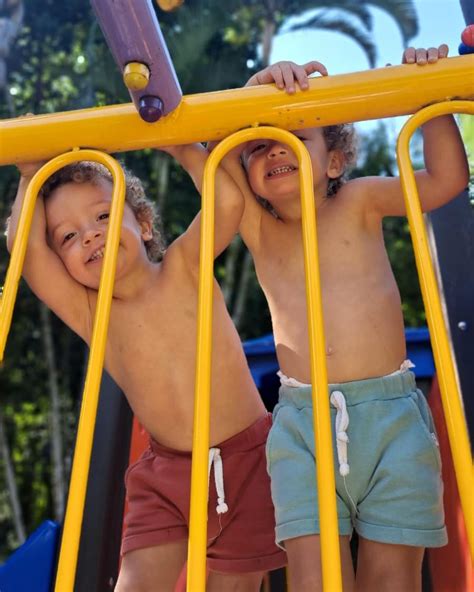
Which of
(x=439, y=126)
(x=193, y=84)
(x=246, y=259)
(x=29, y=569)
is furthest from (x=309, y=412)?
(x=246, y=259)

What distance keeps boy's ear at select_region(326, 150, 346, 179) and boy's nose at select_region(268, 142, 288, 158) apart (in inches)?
8.1

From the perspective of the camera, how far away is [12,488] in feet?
28.2

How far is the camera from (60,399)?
876cm

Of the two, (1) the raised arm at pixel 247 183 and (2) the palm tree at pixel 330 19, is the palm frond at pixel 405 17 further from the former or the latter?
(1) the raised arm at pixel 247 183

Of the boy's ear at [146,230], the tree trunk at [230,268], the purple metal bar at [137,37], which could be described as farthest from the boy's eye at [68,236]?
the tree trunk at [230,268]

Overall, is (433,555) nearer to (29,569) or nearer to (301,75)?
(29,569)

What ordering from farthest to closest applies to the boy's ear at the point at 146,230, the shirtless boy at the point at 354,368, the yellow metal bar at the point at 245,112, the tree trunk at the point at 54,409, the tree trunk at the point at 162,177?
1. the tree trunk at the point at 54,409
2. the tree trunk at the point at 162,177
3. the boy's ear at the point at 146,230
4. the shirtless boy at the point at 354,368
5. the yellow metal bar at the point at 245,112

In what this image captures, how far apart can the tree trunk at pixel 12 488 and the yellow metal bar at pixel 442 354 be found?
790 centimetres

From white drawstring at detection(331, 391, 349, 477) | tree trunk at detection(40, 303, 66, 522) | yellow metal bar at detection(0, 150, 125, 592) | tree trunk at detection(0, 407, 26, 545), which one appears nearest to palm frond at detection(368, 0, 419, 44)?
tree trunk at detection(40, 303, 66, 522)

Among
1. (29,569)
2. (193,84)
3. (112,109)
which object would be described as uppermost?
(193,84)

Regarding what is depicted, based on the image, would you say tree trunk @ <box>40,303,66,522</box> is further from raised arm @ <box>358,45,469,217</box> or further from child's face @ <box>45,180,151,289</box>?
raised arm @ <box>358,45,469,217</box>

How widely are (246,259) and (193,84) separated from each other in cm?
205

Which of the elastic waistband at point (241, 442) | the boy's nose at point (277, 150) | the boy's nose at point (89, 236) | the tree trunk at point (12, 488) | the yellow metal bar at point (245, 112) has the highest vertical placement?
the tree trunk at point (12, 488)

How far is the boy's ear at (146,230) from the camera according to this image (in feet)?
6.39
